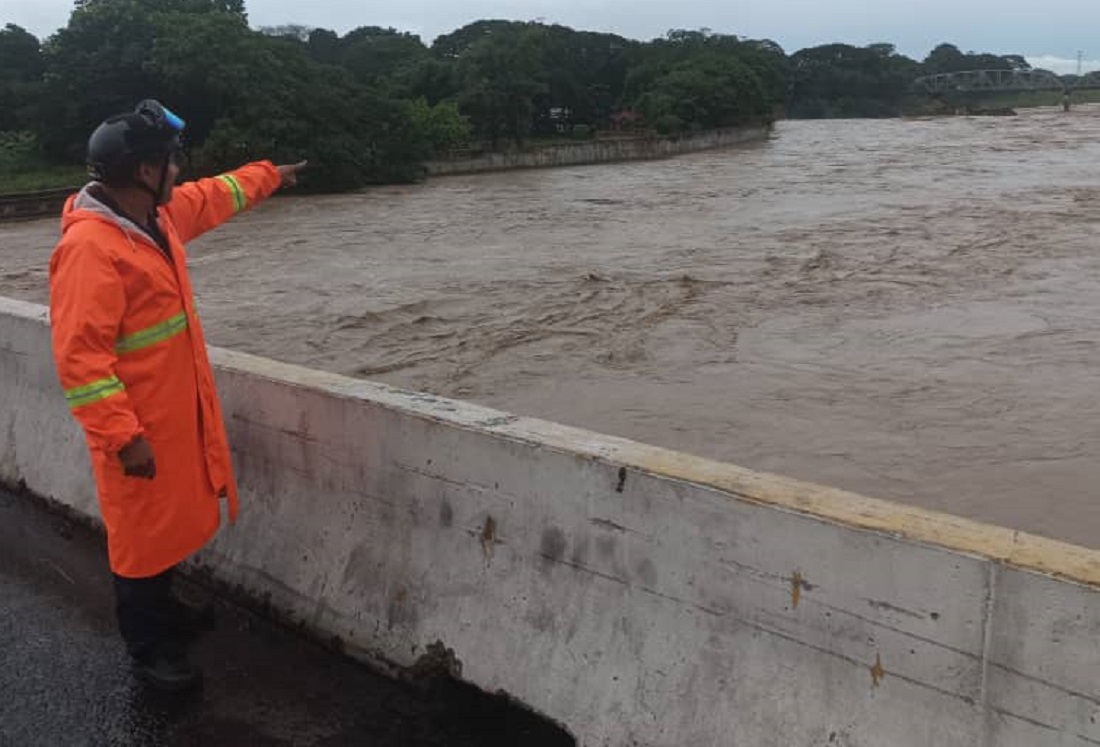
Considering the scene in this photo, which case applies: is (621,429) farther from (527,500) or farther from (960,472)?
(527,500)

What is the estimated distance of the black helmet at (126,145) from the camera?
3.29m

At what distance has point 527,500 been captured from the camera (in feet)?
11.0

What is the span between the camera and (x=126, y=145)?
330 cm

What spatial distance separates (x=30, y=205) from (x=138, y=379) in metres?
32.1

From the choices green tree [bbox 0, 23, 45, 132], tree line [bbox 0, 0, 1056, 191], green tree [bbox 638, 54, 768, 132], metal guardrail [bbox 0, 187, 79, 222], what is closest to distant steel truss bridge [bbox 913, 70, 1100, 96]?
tree line [bbox 0, 0, 1056, 191]

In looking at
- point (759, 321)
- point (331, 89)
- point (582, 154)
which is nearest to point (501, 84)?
point (582, 154)

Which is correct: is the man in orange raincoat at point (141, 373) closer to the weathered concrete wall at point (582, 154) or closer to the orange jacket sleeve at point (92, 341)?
the orange jacket sleeve at point (92, 341)

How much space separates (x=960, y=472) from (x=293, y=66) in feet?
130

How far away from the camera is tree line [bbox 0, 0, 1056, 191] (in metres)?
39.1

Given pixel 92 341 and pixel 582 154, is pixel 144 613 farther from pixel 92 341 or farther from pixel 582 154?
pixel 582 154

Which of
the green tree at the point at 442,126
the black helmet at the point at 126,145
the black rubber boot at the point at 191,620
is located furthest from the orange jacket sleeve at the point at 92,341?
the green tree at the point at 442,126

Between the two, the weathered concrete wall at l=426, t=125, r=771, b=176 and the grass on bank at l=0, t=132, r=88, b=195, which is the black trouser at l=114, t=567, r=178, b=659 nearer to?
the grass on bank at l=0, t=132, r=88, b=195

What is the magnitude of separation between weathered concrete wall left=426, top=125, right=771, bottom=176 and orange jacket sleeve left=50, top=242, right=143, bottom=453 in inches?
1773

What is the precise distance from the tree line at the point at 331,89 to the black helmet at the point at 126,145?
115 ft
